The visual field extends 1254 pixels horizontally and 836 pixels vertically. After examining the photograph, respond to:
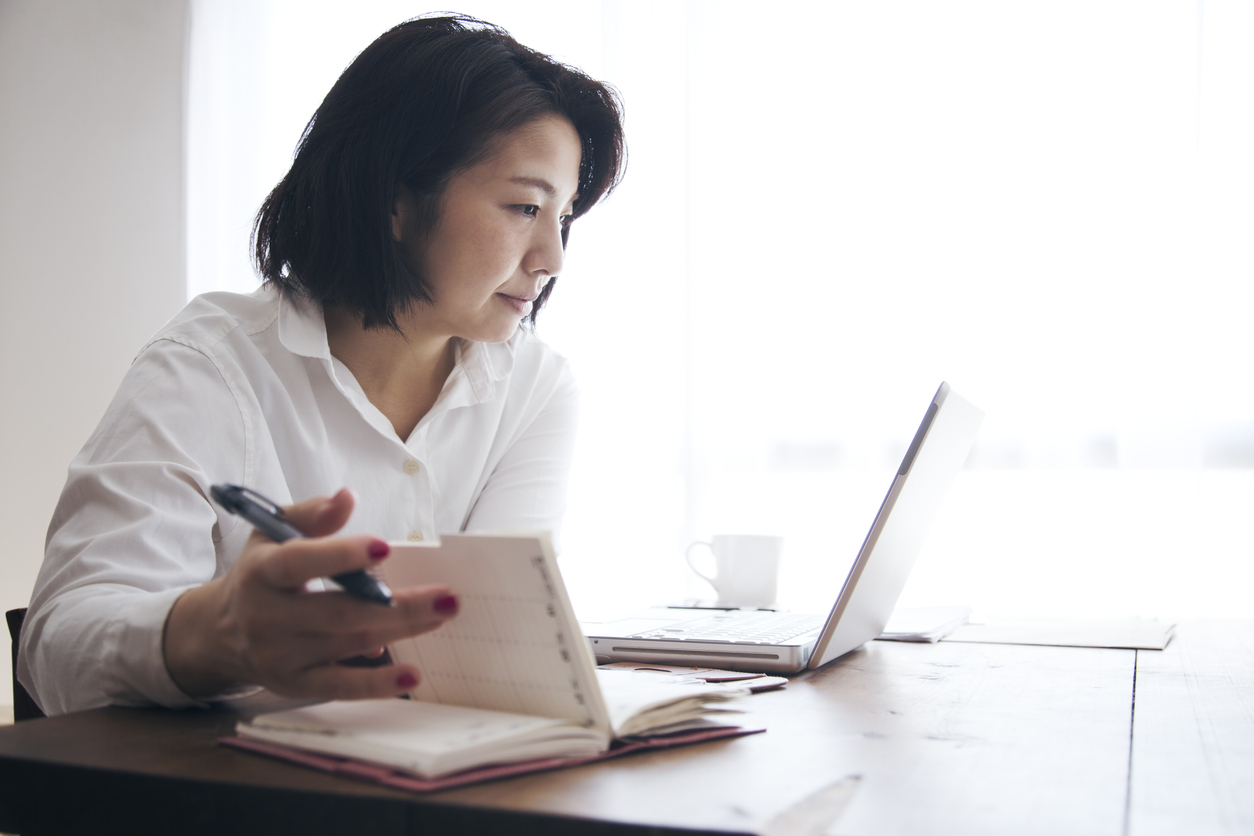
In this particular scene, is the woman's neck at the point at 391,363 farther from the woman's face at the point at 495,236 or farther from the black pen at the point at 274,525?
the black pen at the point at 274,525

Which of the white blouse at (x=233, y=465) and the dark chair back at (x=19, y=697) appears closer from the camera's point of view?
the white blouse at (x=233, y=465)

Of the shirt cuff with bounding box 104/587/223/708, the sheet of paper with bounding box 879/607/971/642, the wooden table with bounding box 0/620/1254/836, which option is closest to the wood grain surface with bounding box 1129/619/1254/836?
the wooden table with bounding box 0/620/1254/836

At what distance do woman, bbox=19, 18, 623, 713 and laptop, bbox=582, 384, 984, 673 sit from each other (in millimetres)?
316

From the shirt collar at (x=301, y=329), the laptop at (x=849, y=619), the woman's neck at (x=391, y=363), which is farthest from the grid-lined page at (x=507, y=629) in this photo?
the woman's neck at (x=391, y=363)

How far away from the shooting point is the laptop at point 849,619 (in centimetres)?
80

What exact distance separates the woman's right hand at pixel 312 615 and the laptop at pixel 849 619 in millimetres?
395

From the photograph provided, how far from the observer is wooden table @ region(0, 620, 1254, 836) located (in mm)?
411

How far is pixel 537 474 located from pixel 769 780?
92 centimetres

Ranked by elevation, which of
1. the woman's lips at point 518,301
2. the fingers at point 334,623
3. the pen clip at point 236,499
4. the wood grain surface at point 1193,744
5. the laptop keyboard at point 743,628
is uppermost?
the woman's lips at point 518,301

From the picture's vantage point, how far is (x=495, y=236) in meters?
1.16

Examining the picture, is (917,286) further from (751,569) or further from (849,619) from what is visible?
A: (849,619)

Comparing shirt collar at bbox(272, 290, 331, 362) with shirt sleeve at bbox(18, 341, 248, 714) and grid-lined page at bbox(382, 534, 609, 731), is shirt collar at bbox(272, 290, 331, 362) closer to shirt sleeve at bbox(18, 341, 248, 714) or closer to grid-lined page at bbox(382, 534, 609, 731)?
shirt sleeve at bbox(18, 341, 248, 714)

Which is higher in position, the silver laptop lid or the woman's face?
the woman's face

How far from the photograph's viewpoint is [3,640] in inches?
119
